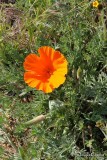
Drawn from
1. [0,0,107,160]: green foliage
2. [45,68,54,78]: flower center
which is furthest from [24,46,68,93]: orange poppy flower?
[0,0,107,160]: green foliage

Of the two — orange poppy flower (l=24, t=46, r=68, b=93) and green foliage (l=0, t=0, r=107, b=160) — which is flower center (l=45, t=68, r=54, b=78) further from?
green foliage (l=0, t=0, r=107, b=160)

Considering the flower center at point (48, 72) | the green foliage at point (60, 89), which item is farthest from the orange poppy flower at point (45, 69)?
the green foliage at point (60, 89)

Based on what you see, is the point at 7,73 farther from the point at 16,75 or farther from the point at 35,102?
the point at 35,102

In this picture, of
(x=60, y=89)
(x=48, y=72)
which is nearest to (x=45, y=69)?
(x=48, y=72)

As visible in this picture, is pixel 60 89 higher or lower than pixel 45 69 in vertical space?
lower

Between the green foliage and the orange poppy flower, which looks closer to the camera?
the orange poppy flower

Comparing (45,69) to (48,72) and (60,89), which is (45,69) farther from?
(60,89)

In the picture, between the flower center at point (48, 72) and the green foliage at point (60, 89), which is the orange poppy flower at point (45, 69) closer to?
the flower center at point (48, 72)

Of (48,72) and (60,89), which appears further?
(60,89)
